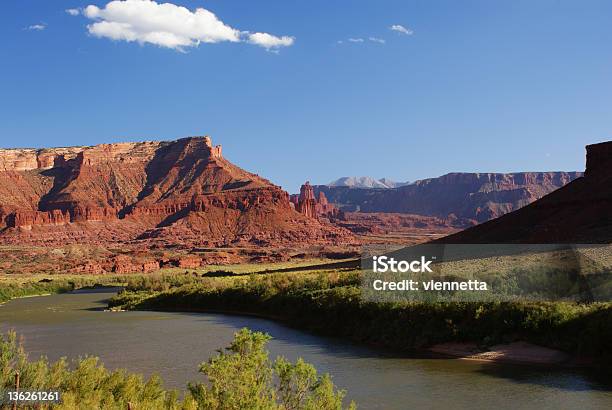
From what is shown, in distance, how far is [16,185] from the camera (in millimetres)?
168750

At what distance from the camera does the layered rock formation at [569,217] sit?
5679 cm

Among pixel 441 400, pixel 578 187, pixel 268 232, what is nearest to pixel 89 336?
pixel 441 400

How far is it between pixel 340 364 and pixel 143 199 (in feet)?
494

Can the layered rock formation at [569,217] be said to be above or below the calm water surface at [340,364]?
above

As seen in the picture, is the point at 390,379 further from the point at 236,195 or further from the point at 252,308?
the point at 236,195

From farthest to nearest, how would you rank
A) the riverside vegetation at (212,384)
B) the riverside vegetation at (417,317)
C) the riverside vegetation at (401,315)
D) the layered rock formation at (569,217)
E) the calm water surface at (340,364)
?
1. the layered rock formation at (569,217)
2. the riverside vegetation at (401,315)
3. the riverside vegetation at (417,317)
4. the calm water surface at (340,364)
5. the riverside vegetation at (212,384)

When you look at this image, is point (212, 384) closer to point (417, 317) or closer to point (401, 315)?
point (417, 317)

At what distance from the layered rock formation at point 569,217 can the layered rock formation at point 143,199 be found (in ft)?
247

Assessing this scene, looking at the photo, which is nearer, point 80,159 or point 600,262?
point 600,262

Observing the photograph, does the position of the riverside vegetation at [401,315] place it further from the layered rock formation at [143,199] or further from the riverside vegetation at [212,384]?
the layered rock formation at [143,199]

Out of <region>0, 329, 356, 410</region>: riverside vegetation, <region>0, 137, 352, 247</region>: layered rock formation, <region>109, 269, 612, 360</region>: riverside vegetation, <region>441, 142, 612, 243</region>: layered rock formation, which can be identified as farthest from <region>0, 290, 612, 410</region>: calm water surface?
<region>0, 137, 352, 247</region>: layered rock formation

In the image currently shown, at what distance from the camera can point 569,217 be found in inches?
2453

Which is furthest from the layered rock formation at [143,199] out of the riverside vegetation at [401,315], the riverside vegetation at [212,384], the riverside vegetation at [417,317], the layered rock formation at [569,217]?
the riverside vegetation at [212,384]

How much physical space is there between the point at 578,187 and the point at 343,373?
54.5 metres
